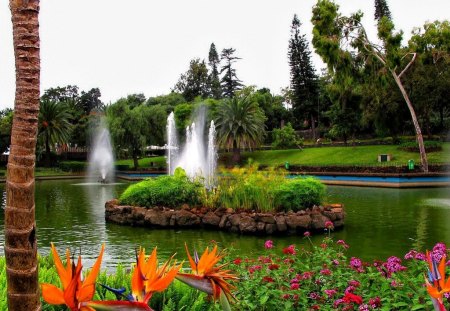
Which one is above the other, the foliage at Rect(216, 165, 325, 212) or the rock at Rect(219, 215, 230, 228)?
the foliage at Rect(216, 165, 325, 212)

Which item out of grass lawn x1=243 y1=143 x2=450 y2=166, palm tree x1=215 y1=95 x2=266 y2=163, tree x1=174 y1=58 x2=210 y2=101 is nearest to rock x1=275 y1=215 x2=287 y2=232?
grass lawn x1=243 y1=143 x2=450 y2=166

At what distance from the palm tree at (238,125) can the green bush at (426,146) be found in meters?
12.3

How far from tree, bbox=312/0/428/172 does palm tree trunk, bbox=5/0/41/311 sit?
27.3 meters

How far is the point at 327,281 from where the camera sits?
4.52 m

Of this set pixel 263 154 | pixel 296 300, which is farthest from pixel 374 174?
pixel 296 300

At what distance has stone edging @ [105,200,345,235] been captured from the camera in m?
11.6

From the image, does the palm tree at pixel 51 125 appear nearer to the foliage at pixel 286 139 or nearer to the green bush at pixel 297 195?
the foliage at pixel 286 139

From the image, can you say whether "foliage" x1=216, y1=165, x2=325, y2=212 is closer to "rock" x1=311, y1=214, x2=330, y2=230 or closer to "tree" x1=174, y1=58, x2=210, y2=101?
"rock" x1=311, y1=214, x2=330, y2=230

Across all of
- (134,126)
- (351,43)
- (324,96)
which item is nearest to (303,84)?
(324,96)

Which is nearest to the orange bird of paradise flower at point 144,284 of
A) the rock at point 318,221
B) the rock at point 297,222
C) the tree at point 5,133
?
A: the rock at point 297,222

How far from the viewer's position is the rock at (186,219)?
41.1ft

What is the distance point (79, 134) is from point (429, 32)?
136ft

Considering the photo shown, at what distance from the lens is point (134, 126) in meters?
43.5

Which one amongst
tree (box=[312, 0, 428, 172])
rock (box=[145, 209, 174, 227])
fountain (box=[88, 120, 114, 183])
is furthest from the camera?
fountain (box=[88, 120, 114, 183])
